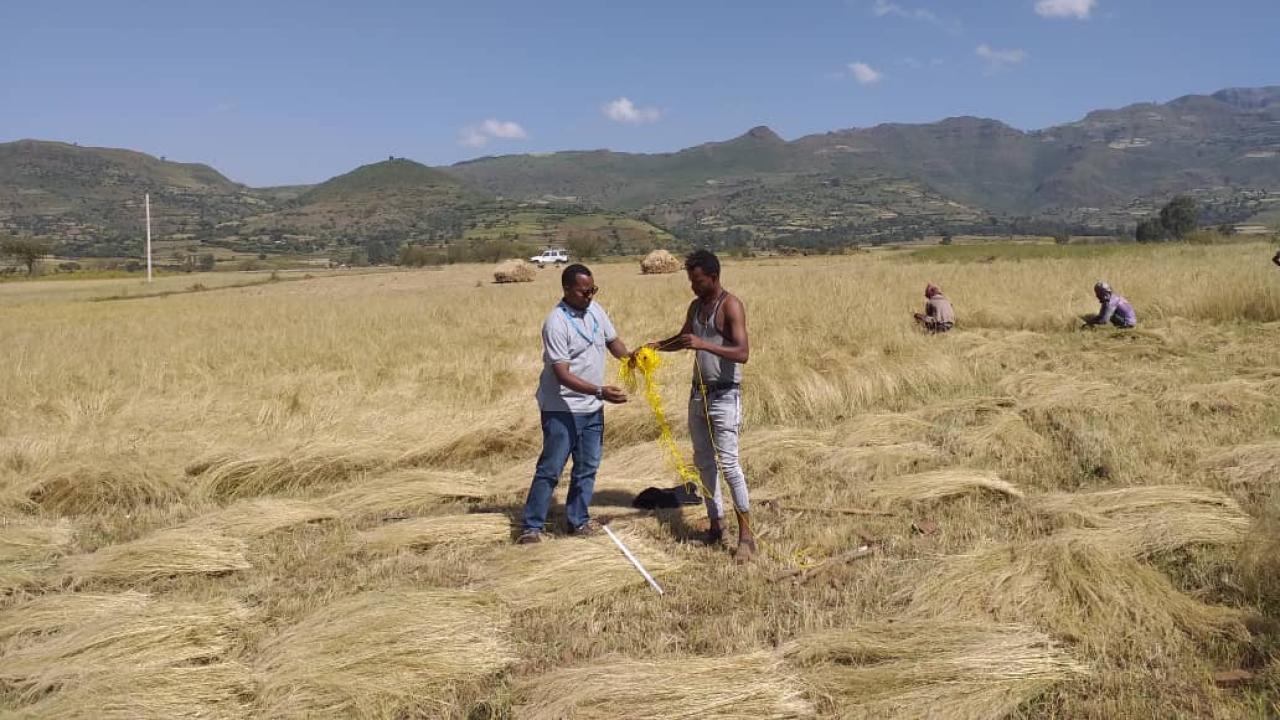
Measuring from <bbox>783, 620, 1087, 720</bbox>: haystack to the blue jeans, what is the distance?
214cm

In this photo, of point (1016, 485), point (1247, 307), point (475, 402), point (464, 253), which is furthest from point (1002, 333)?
point (464, 253)

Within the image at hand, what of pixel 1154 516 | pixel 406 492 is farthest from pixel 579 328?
pixel 1154 516

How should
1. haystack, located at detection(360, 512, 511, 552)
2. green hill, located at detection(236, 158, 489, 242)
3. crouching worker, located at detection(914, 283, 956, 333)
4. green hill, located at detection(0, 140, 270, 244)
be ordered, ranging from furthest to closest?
green hill, located at detection(0, 140, 270, 244) → green hill, located at detection(236, 158, 489, 242) → crouching worker, located at detection(914, 283, 956, 333) → haystack, located at detection(360, 512, 511, 552)

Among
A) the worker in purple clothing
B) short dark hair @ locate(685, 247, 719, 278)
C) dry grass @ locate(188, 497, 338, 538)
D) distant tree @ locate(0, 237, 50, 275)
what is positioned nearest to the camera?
short dark hair @ locate(685, 247, 719, 278)

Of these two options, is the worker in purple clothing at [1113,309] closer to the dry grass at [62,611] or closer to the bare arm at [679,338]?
the bare arm at [679,338]

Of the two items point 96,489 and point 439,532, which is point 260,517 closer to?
point 439,532

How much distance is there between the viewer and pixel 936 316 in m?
13.0

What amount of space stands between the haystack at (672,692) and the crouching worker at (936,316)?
413 inches

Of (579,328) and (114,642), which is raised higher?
(579,328)

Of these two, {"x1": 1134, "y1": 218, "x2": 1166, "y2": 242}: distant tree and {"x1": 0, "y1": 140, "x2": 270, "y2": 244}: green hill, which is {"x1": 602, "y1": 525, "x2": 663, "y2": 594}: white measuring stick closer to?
{"x1": 1134, "y1": 218, "x2": 1166, "y2": 242}: distant tree

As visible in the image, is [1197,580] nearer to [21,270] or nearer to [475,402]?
[475,402]

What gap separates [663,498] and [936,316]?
27.7 feet

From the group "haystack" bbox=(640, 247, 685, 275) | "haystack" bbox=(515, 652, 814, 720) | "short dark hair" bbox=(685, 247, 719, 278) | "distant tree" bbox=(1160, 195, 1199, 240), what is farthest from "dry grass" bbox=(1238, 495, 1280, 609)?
"distant tree" bbox=(1160, 195, 1199, 240)

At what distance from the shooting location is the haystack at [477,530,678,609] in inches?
173
